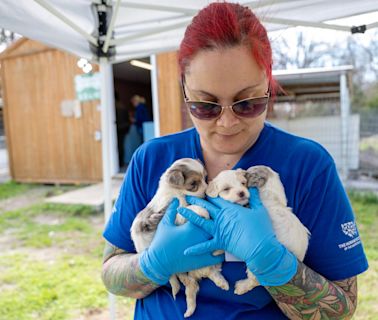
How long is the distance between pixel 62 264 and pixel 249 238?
4.16m

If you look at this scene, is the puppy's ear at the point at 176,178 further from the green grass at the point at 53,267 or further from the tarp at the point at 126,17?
the green grass at the point at 53,267

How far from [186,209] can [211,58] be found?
0.55 meters

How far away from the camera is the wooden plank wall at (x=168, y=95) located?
28.4 ft

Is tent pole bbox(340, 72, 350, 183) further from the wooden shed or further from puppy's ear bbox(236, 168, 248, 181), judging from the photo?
puppy's ear bbox(236, 168, 248, 181)

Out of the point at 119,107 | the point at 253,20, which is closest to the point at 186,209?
the point at 253,20

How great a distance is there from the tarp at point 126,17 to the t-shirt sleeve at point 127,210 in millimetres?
1302

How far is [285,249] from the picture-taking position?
1.24 meters

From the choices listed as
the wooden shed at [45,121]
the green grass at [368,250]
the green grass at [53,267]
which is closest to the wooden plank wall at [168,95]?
the wooden shed at [45,121]

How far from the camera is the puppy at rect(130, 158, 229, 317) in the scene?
51.8 inches

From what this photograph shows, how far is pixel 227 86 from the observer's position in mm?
1237

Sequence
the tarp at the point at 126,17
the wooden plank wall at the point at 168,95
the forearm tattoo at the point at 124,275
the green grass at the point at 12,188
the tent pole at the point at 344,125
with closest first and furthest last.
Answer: the forearm tattoo at the point at 124,275, the tarp at the point at 126,17, the tent pole at the point at 344,125, the wooden plank wall at the point at 168,95, the green grass at the point at 12,188

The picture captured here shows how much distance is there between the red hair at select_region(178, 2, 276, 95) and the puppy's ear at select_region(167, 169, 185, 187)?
40 cm

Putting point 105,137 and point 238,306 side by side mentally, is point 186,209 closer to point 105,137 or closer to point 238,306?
point 238,306

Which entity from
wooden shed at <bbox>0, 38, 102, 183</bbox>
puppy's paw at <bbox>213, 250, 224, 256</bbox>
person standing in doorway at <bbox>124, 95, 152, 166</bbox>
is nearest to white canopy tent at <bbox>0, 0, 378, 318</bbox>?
puppy's paw at <bbox>213, 250, 224, 256</bbox>
